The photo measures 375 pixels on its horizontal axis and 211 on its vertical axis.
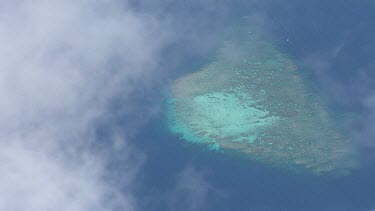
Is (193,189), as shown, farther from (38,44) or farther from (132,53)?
(38,44)

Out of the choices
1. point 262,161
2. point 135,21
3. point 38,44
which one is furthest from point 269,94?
point 38,44

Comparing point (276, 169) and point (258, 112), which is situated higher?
point (258, 112)

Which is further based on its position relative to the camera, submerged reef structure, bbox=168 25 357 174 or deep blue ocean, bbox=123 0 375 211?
submerged reef structure, bbox=168 25 357 174

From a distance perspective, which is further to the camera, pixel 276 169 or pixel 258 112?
pixel 258 112

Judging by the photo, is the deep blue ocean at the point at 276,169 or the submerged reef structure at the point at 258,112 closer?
the deep blue ocean at the point at 276,169

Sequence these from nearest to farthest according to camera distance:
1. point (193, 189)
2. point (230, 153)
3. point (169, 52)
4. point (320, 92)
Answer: point (193, 189) → point (230, 153) → point (320, 92) → point (169, 52)
